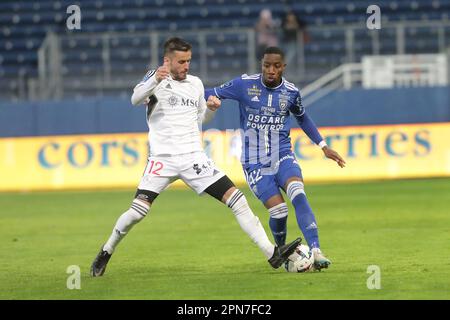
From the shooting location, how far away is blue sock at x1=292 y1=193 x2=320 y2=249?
1006 centimetres

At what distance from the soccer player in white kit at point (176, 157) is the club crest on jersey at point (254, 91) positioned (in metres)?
0.66

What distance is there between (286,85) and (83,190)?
1289 centimetres

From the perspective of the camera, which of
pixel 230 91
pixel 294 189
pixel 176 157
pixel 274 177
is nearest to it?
pixel 176 157

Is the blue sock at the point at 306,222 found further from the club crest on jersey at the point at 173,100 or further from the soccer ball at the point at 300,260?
the club crest on jersey at the point at 173,100

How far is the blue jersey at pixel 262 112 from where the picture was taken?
10555 millimetres

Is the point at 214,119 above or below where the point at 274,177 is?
above

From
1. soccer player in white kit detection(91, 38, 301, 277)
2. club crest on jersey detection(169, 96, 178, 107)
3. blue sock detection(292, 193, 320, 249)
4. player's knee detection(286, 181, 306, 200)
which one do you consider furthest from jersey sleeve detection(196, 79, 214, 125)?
blue sock detection(292, 193, 320, 249)

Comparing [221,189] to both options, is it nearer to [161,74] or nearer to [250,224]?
[250,224]

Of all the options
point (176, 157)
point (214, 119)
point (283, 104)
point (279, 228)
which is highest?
point (283, 104)

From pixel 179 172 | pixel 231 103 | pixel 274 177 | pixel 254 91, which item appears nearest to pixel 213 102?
pixel 179 172

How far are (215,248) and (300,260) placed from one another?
258cm

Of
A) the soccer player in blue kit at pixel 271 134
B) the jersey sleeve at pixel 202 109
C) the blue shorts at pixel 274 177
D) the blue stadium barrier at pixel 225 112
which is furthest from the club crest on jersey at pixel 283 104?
the blue stadium barrier at pixel 225 112

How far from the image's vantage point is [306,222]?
33.1 feet

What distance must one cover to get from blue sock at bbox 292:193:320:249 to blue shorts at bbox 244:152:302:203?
26 centimetres
